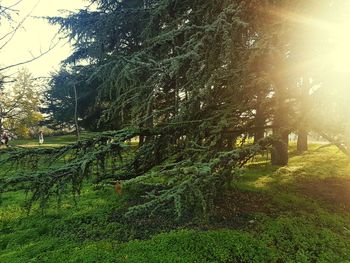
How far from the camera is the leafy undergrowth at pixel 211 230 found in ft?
20.7

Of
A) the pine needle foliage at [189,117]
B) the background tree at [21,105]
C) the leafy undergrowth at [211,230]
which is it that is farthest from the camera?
the background tree at [21,105]

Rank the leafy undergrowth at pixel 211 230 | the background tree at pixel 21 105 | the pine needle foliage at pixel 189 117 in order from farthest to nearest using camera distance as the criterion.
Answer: the background tree at pixel 21 105, the leafy undergrowth at pixel 211 230, the pine needle foliage at pixel 189 117

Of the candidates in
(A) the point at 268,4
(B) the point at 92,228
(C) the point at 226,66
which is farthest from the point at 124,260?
(A) the point at 268,4

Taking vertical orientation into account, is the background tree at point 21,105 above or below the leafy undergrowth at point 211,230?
above

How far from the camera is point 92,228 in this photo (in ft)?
25.4

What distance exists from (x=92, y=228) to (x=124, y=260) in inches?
73.4

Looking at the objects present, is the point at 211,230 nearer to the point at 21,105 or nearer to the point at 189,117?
the point at 189,117

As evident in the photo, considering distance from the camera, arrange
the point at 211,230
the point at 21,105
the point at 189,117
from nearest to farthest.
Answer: the point at 189,117
the point at 211,230
the point at 21,105

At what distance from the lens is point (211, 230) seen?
7000 mm

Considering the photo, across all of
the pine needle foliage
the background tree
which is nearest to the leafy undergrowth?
the pine needle foliage

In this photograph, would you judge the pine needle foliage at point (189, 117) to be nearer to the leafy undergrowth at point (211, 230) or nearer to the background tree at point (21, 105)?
the leafy undergrowth at point (211, 230)

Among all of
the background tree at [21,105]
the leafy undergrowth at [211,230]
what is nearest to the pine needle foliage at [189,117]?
the leafy undergrowth at [211,230]

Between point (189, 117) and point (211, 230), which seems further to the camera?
point (211, 230)

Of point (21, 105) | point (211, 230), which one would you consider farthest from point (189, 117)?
point (21, 105)
